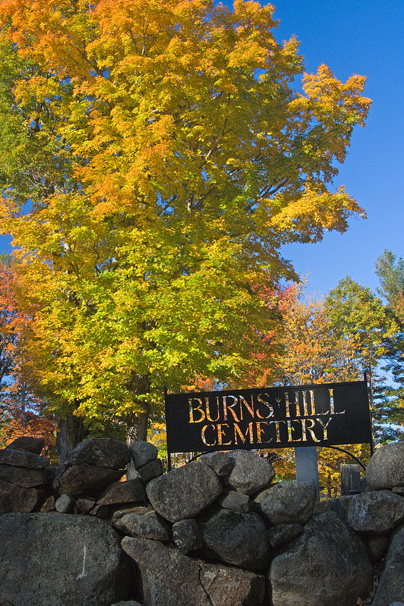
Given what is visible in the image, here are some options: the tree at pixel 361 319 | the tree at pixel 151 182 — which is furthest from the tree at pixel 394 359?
the tree at pixel 151 182

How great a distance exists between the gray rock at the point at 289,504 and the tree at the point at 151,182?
16.9ft

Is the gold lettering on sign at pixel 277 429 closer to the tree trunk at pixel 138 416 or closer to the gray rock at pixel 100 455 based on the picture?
the gray rock at pixel 100 455

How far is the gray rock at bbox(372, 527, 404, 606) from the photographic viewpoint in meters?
7.54

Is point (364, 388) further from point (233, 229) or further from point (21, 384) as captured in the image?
point (21, 384)

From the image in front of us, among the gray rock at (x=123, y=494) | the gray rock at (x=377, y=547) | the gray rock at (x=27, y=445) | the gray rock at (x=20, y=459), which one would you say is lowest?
the gray rock at (x=377, y=547)

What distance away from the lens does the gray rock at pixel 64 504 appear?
27.4 ft

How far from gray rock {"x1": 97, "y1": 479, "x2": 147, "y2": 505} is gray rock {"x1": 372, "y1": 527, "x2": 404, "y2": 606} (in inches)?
141

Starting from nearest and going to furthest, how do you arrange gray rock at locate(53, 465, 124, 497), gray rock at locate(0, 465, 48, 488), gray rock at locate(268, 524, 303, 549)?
gray rock at locate(268, 524, 303, 549)
gray rock at locate(53, 465, 124, 497)
gray rock at locate(0, 465, 48, 488)

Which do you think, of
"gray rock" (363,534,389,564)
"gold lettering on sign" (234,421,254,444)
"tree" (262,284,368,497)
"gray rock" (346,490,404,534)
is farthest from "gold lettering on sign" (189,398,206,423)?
"tree" (262,284,368,497)

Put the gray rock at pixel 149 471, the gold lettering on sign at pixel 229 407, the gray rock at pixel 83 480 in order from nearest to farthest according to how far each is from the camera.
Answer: the gray rock at pixel 83 480 < the gray rock at pixel 149 471 < the gold lettering on sign at pixel 229 407

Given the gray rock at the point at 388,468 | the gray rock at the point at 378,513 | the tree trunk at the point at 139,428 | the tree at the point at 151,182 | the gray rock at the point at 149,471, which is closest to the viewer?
the gray rock at the point at 378,513

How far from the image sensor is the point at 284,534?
788 cm

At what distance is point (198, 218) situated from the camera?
1606 centimetres

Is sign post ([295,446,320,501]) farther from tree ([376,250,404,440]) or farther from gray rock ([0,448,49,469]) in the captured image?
tree ([376,250,404,440])
